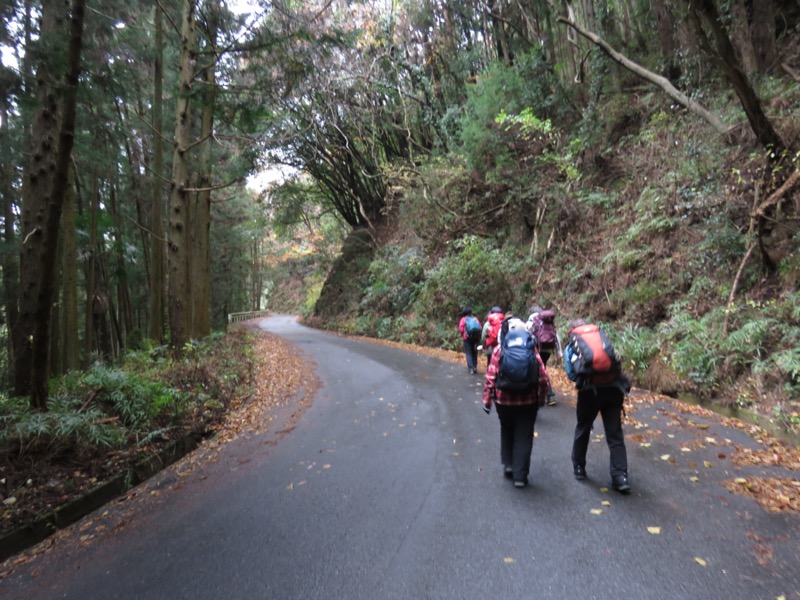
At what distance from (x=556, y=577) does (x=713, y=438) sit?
391 centimetres

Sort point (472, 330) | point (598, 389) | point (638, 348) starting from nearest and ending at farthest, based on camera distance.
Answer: point (598, 389), point (638, 348), point (472, 330)

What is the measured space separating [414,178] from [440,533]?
1891cm

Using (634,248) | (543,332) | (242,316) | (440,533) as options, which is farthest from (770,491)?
(242,316)

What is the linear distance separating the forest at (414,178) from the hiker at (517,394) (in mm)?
3576

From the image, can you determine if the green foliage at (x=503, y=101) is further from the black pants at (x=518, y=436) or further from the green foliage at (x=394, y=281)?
the black pants at (x=518, y=436)

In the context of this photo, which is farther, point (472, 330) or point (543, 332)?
point (472, 330)

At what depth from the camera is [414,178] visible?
2128 cm

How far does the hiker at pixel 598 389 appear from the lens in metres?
4.45

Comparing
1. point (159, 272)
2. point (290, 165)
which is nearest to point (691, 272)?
point (159, 272)

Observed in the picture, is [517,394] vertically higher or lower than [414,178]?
lower

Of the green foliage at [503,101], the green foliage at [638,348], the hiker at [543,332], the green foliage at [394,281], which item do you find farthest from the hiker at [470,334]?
the green foliage at [394,281]

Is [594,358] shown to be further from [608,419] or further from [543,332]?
[543,332]

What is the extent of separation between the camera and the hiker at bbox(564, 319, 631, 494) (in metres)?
4.45

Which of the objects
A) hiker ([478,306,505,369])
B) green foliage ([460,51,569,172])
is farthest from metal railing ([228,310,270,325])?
hiker ([478,306,505,369])
